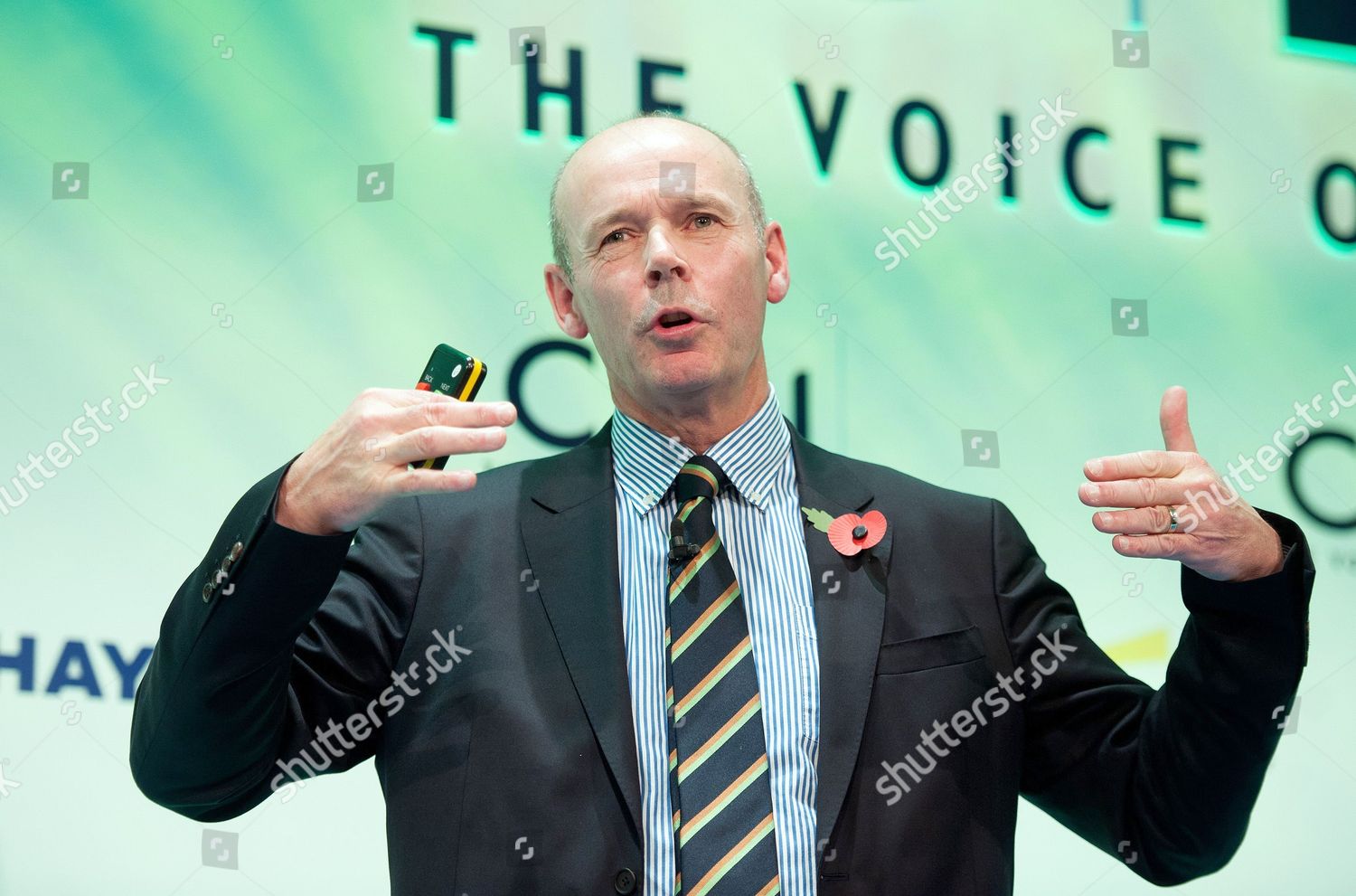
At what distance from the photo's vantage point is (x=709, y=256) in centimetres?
202

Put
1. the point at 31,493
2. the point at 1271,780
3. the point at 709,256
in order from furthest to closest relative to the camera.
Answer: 1. the point at 1271,780
2. the point at 31,493
3. the point at 709,256

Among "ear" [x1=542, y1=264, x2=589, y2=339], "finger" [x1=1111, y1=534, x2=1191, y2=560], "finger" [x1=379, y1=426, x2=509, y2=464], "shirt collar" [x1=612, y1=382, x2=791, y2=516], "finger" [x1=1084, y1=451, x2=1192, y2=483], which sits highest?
"finger" [x1=379, y1=426, x2=509, y2=464]

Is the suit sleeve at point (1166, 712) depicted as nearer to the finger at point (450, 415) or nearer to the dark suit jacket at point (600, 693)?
the dark suit jacket at point (600, 693)

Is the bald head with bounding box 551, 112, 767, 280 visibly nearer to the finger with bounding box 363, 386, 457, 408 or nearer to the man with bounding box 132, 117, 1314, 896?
the man with bounding box 132, 117, 1314, 896

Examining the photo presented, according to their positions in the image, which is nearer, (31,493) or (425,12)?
(31,493)

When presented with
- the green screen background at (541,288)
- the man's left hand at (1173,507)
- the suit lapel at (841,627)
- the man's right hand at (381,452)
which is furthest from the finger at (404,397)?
the green screen background at (541,288)

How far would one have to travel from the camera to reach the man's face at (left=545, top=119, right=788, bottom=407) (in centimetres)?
196

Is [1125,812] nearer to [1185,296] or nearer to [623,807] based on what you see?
[623,807]

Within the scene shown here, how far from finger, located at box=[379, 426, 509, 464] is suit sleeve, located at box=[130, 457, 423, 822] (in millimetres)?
79

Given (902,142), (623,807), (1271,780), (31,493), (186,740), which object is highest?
(902,142)

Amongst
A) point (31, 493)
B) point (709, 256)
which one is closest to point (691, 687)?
point (709, 256)

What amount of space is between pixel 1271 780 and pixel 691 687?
5.22ft

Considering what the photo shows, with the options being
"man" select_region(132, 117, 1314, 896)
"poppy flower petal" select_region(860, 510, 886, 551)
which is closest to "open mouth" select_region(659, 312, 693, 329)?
"man" select_region(132, 117, 1314, 896)

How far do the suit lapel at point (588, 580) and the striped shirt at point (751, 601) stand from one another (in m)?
0.02
